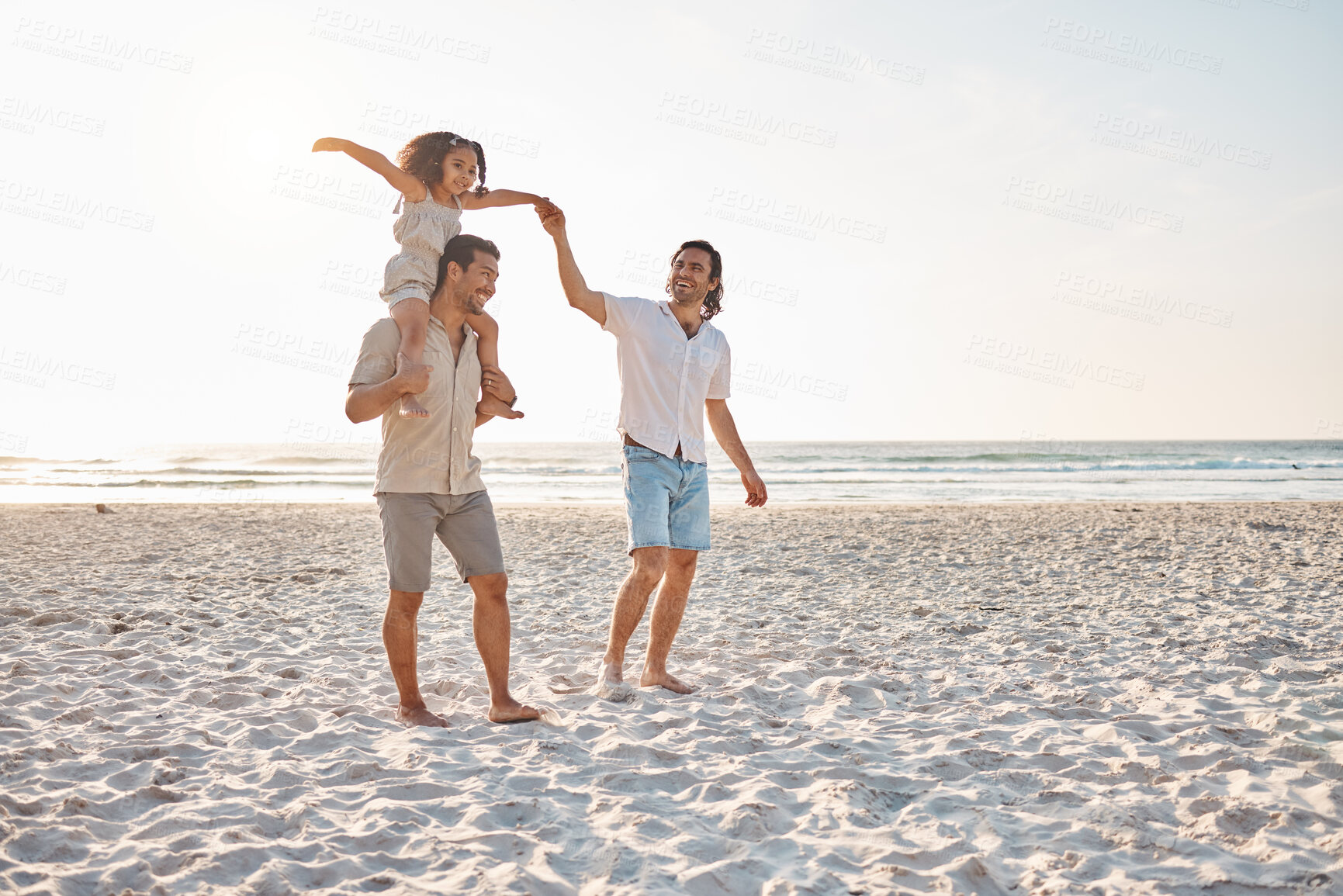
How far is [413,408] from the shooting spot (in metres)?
2.91

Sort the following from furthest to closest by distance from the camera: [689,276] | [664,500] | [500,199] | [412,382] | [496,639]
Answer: [689,276] → [664,500] → [500,199] → [496,639] → [412,382]

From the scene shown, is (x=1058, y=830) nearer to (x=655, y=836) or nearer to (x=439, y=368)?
(x=655, y=836)

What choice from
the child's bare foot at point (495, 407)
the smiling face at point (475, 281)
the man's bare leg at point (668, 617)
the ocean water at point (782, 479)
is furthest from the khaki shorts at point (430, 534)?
the ocean water at point (782, 479)

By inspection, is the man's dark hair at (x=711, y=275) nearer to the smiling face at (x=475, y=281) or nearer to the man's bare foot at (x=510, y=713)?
the smiling face at (x=475, y=281)

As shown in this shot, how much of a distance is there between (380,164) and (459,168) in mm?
294

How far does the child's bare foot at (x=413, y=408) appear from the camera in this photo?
2.90 meters

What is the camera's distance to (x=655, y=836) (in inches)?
90.4

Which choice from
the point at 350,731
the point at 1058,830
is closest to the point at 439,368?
the point at 350,731

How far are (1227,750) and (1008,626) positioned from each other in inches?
86.1

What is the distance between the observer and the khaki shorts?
3.07m

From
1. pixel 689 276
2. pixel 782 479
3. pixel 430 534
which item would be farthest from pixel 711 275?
pixel 782 479

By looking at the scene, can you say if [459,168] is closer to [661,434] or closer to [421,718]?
[661,434]

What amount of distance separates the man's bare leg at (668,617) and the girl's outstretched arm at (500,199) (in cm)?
160

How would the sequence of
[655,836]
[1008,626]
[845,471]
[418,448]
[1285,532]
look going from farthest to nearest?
[845,471], [1285,532], [1008,626], [418,448], [655,836]
